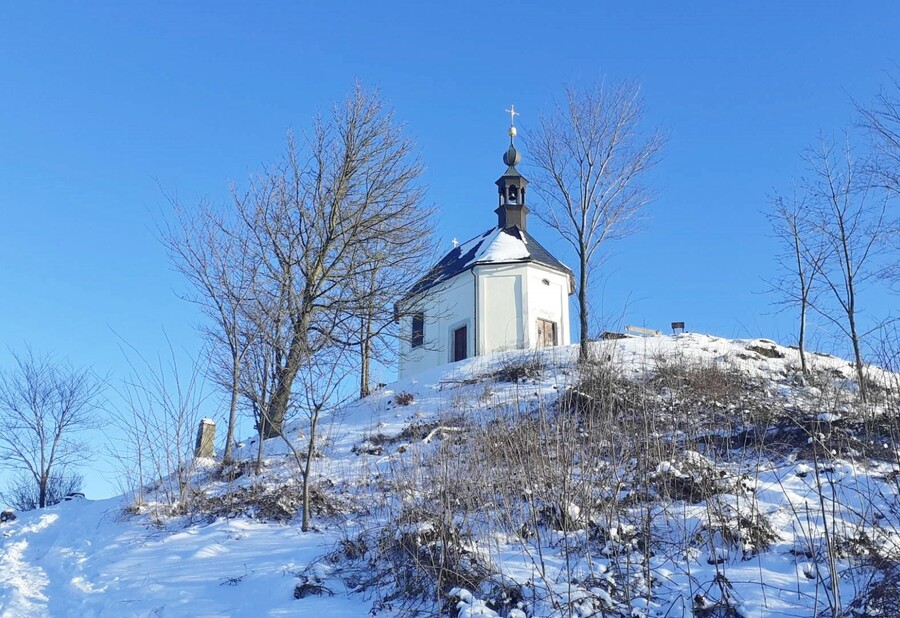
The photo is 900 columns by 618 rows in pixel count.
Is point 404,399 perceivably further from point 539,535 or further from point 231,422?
point 539,535

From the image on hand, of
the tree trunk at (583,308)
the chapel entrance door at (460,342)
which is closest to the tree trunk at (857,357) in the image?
the tree trunk at (583,308)

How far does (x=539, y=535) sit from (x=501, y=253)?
69.0ft

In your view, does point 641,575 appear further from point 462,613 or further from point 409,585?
point 409,585

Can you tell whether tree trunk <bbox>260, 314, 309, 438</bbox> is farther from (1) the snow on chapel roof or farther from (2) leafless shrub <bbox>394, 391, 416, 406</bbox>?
(1) the snow on chapel roof

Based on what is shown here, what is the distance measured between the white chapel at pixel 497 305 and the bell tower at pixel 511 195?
206 centimetres

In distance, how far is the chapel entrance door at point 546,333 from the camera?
25875 millimetres

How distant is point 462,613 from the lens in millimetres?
4812

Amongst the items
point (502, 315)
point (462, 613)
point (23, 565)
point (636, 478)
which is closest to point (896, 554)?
point (636, 478)

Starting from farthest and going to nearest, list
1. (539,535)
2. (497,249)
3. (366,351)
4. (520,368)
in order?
(497,249)
(366,351)
(520,368)
(539,535)

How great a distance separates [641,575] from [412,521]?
6.98 ft

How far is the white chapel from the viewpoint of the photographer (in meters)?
25.6

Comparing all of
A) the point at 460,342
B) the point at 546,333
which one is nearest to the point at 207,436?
the point at 460,342

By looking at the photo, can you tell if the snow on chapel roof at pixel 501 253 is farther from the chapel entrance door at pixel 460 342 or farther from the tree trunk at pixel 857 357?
the tree trunk at pixel 857 357

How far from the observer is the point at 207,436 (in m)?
14.0
